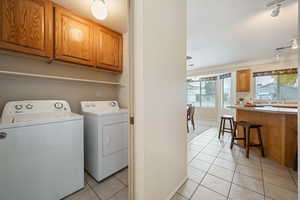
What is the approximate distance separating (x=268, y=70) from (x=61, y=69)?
610 cm

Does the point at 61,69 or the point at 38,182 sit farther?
the point at 61,69

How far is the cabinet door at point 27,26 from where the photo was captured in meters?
→ 1.23

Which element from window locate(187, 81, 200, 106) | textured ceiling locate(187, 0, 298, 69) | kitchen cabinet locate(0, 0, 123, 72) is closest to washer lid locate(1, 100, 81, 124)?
kitchen cabinet locate(0, 0, 123, 72)

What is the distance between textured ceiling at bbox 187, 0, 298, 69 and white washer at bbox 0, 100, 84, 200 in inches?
96.2

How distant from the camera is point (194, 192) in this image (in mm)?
1396

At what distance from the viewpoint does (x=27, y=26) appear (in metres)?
1.34

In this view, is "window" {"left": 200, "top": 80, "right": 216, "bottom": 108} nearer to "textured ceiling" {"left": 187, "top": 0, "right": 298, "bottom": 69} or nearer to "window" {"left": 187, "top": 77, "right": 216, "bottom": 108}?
"window" {"left": 187, "top": 77, "right": 216, "bottom": 108}

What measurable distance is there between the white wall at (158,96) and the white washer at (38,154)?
873 millimetres

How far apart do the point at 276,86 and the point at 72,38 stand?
6.13m

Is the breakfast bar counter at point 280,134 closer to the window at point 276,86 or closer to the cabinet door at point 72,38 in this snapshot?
the window at point 276,86

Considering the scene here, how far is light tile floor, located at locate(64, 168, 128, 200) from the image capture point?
53.1 inches

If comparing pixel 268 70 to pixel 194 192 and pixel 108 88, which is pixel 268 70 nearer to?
pixel 194 192

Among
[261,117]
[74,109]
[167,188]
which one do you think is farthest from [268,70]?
[74,109]

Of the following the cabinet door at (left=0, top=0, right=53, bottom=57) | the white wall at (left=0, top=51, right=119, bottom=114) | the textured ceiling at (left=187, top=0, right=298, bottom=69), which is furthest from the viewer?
the textured ceiling at (left=187, top=0, right=298, bottom=69)
